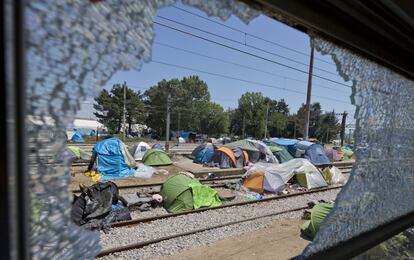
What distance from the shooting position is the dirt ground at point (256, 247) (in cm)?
636

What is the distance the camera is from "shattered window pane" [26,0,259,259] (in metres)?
0.60

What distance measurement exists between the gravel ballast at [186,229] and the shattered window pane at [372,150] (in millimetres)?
5356

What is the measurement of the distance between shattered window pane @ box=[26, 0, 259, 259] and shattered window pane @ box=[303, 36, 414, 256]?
891 millimetres

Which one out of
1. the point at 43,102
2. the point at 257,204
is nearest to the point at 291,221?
the point at 257,204

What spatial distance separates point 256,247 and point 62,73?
7.03 metres

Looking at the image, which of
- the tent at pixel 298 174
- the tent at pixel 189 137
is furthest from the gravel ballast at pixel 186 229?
the tent at pixel 189 137

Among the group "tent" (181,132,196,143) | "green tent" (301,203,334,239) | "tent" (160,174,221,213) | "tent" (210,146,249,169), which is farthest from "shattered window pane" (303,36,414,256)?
"tent" (181,132,196,143)

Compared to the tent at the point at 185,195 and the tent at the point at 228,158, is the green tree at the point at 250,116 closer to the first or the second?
the tent at the point at 228,158

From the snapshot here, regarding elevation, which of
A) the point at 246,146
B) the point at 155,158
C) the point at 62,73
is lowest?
the point at 155,158

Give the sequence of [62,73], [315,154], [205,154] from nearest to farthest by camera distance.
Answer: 1. [62,73]
2. [205,154]
3. [315,154]

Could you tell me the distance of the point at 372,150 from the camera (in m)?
1.84

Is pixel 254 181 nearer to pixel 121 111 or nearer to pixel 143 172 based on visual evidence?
pixel 143 172

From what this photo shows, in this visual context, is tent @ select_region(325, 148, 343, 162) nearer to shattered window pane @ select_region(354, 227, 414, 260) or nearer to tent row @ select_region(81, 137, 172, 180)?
tent row @ select_region(81, 137, 172, 180)

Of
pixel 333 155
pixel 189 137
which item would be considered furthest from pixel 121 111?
pixel 333 155
